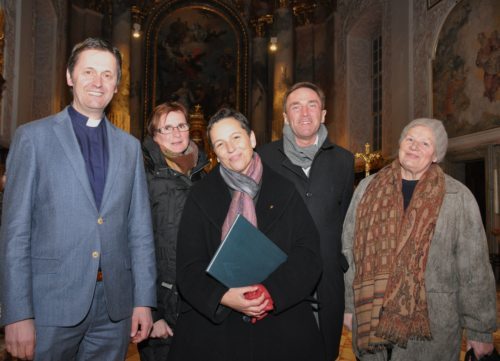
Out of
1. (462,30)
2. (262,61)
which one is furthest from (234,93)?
(462,30)

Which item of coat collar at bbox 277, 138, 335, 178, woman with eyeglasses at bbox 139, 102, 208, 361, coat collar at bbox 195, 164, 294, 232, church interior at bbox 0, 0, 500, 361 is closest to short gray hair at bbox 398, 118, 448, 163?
coat collar at bbox 277, 138, 335, 178

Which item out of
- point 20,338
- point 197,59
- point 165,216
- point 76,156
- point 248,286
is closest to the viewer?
point 20,338

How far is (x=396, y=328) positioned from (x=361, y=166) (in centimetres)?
1049

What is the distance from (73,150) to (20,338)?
2.80 feet

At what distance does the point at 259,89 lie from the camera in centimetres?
1625

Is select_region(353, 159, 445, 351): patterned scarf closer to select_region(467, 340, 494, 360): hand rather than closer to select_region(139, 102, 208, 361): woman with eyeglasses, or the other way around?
select_region(467, 340, 494, 360): hand

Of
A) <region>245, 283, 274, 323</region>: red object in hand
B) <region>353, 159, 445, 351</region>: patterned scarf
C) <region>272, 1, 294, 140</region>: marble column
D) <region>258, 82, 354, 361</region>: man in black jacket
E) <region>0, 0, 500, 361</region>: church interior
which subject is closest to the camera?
<region>245, 283, 274, 323</region>: red object in hand

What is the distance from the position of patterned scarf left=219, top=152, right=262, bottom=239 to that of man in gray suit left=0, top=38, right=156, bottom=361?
0.50m

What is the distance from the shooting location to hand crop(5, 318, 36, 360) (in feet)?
6.15

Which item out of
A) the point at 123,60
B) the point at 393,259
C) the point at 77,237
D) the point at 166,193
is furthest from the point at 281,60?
the point at 77,237

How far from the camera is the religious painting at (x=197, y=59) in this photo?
16609mm

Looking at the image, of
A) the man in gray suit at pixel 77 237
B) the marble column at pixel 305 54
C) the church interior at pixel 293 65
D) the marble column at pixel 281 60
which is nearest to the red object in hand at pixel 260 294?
the man in gray suit at pixel 77 237

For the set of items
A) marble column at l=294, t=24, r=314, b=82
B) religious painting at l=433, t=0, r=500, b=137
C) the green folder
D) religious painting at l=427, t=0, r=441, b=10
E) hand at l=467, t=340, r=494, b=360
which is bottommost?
hand at l=467, t=340, r=494, b=360

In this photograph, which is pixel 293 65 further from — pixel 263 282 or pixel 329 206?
pixel 263 282
